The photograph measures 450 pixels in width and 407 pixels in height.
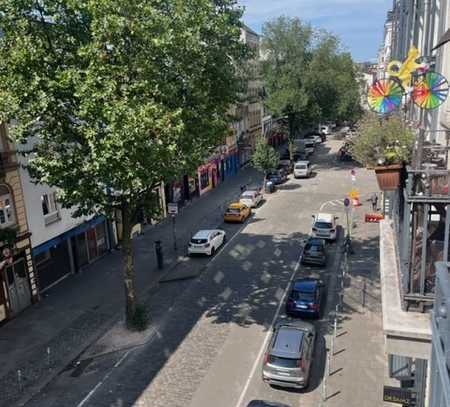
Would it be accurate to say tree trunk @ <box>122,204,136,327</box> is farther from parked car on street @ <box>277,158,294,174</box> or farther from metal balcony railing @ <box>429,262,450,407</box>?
parked car on street @ <box>277,158,294,174</box>

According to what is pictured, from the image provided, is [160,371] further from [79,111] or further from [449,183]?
[449,183]

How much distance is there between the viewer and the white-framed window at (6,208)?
19.7 metres

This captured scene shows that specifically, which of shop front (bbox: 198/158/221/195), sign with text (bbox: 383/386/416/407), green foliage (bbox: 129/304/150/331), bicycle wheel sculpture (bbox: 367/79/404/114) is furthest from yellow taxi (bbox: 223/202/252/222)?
bicycle wheel sculpture (bbox: 367/79/404/114)

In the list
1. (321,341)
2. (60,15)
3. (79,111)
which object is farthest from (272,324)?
(60,15)

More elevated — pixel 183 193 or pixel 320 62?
pixel 320 62

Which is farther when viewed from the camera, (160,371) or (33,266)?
(33,266)

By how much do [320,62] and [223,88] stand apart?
132 ft

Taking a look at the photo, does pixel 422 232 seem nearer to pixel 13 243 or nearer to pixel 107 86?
pixel 107 86

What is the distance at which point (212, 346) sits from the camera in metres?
17.1

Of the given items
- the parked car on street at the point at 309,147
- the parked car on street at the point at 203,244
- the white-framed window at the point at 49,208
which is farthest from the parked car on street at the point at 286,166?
the white-framed window at the point at 49,208

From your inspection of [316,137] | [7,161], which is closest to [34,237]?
[7,161]

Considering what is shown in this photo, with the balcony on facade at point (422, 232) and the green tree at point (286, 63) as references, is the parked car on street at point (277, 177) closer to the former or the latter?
the green tree at point (286, 63)

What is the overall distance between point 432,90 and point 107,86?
30.6 feet

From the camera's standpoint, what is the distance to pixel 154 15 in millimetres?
14844
